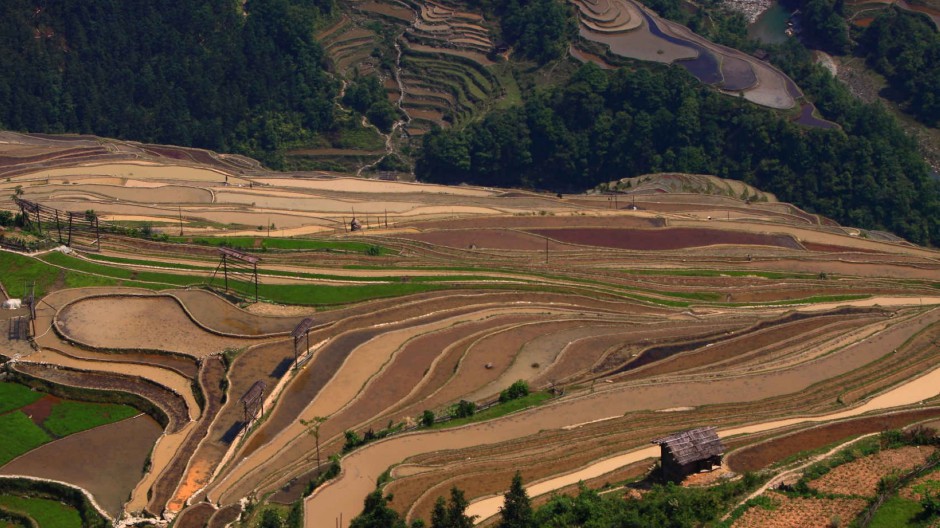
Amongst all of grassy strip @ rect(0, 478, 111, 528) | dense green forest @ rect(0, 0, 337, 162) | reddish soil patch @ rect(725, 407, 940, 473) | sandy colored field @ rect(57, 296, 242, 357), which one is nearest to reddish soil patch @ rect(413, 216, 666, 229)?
sandy colored field @ rect(57, 296, 242, 357)

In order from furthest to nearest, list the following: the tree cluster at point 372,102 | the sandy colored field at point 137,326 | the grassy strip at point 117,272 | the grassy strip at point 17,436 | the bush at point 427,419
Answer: the tree cluster at point 372,102, the grassy strip at point 117,272, the sandy colored field at point 137,326, the grassy strip at point 17,436, the bush at point 427,419

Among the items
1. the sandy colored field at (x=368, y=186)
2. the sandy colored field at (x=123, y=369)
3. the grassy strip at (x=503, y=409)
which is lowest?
the sandy colored field at (x=123, y=369)

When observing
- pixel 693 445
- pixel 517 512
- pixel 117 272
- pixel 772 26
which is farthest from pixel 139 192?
pixel 772 26

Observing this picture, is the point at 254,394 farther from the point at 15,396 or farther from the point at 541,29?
the point at 541,29

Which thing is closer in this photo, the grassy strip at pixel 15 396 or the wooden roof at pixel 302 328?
the grassy strip at pixel 15 396

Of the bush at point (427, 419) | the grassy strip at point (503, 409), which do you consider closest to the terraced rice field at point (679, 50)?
the grassy strip at point (503, 409)

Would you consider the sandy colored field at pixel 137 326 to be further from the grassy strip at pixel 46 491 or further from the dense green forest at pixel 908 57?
the dense green forest at pixel 908 57

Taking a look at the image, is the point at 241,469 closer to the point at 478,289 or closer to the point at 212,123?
the point at 478,289
